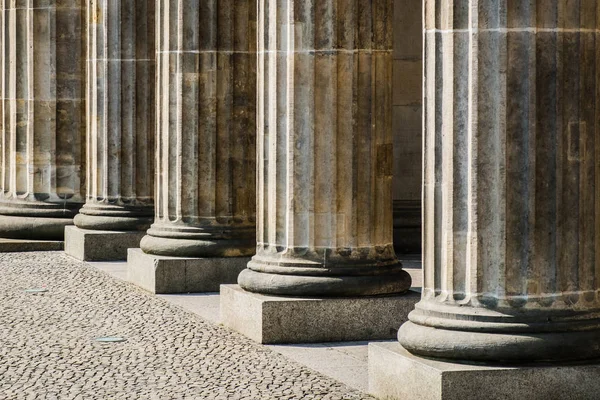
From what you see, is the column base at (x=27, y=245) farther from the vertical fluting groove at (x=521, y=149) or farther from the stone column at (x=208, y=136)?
the vertical fluting groove at (x=521, y=149)

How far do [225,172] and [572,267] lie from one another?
7372 millimetres

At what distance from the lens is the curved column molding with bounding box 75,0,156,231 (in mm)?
18953

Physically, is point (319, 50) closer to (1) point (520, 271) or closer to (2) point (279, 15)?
(2) point (279, 15)

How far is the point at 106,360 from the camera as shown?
37.1 feet

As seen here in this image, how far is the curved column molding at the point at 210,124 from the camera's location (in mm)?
15484

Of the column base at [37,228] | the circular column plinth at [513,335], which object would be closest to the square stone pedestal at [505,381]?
the circular column plinth at [513,335]

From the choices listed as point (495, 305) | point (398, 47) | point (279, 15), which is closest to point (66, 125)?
point (398, 47)

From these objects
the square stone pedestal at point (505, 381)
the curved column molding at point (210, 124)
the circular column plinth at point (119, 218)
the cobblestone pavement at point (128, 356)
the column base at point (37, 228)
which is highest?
the curved column molding at point (210, 124)

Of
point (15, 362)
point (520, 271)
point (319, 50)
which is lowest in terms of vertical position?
point (15, 362)

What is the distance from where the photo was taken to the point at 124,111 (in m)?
19.0

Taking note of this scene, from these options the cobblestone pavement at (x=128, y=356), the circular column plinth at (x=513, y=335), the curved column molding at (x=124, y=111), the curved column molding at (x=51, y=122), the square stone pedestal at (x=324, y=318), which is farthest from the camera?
the curved column molding at (x=51, y=122)

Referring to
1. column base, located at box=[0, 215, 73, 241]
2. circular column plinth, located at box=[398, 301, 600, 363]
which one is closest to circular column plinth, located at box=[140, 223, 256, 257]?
column base, located at box=[0, 215, 73, 241]

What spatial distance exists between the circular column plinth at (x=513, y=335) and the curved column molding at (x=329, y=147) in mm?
3280

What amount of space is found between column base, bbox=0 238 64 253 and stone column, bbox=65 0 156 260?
77.6 inches
